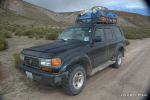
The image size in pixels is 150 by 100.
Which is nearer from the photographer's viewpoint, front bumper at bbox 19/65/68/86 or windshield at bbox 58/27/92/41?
front bumper at bbox 19/65/68/86

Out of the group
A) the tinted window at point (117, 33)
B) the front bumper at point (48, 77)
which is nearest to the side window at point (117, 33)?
the tinted window at point (117, 33)

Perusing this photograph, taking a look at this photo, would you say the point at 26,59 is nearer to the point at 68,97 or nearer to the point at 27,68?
the point at 27,68

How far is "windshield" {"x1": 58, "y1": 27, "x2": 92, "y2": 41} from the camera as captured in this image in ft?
20.1

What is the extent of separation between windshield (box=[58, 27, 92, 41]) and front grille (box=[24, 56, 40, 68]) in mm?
1731

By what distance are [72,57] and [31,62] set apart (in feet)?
3.98

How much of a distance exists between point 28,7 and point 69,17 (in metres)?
32.3

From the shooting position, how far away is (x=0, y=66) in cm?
778

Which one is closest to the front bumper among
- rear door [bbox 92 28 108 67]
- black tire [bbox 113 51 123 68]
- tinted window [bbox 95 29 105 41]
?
rear door [bbox 92 28 108 67]

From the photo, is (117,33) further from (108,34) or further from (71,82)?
(71,82)

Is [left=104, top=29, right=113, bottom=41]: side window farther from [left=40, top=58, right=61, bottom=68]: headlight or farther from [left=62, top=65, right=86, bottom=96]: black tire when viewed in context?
[left=40, top=58, right=61, bottom=68]: headlight

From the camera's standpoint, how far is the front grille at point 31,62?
5012mm

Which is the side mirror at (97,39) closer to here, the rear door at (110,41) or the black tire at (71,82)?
the rear door at (110,41)

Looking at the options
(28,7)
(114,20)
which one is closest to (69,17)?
(28,7)

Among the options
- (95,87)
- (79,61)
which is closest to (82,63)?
(79,61)
